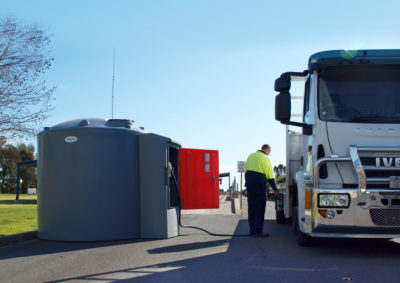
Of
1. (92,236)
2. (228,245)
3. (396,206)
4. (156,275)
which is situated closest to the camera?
(156,275)

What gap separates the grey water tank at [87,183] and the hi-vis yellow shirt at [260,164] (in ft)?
7.60

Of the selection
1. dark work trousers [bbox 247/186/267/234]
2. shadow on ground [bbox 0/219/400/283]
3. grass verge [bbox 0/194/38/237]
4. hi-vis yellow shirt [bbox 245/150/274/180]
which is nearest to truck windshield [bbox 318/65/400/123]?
shadow on ground [bbox 0/219/400/283]

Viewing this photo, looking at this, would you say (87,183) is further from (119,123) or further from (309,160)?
(309,160)

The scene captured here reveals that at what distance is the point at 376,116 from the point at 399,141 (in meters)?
0.47

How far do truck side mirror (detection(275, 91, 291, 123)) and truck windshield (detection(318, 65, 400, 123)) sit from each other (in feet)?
1.50

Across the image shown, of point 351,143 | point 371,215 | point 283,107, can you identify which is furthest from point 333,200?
point 283,107

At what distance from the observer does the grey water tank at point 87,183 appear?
845cm

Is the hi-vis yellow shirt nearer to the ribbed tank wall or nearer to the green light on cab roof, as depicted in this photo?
the ribbed tank wall

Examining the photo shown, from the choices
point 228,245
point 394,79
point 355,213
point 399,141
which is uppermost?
point 394,79

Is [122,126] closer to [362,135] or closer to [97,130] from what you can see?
[97,130]

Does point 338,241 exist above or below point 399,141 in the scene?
below

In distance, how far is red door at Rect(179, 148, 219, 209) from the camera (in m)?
10.2

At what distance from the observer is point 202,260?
644cm

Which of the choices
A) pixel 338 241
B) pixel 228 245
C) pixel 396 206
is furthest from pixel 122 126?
pixel 396 206
